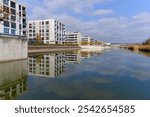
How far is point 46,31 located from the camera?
379ft

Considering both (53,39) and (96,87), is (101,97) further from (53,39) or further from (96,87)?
(53,39)

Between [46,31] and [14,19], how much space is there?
154 ft

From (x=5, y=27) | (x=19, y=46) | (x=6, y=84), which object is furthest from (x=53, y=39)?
(x=6, y=84)

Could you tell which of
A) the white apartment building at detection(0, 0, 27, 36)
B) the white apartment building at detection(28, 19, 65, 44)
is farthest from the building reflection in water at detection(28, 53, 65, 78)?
the white apartment building at detection(28, 19, 65, 44)

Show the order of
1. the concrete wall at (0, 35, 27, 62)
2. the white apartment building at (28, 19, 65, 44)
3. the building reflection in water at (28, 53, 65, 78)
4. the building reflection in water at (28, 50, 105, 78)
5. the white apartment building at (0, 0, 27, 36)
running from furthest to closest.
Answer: the white apartment building at (28, 19, 65, 44) → the white apartment building at (0, 0, 27, 36) → the concrete wall at (0, 35, 27, 62) → the building reflection in water at (28, 50, 105, 78) → the building reflection in water at (28, 53, 65, 78)

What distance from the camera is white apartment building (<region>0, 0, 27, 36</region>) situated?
62.5 meters

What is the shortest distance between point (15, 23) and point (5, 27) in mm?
7295

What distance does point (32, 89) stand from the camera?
615 inches

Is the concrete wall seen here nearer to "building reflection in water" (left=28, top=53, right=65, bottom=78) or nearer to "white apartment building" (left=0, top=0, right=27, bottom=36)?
"building reflection in water" (left=28, top=53, right=65, bottom=78)

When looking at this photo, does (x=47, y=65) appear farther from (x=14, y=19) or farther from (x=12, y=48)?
(x=14, y=19)

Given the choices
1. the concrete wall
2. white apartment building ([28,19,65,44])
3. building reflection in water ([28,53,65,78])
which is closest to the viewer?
building reflection in water ([28,53,65,78])

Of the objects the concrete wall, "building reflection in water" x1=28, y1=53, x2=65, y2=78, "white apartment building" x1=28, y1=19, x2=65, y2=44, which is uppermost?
"white apartment building" x1=28, y1=19, x2=65, y2=44

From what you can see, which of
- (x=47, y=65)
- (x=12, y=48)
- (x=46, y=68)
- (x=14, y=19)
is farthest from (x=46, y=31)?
(x=46, y=68)

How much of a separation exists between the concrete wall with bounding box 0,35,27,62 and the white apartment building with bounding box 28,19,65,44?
251ft
